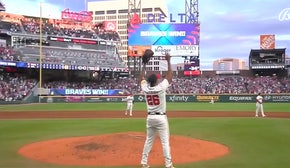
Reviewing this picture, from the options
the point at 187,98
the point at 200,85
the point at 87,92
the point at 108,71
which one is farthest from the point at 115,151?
the point at 108,71

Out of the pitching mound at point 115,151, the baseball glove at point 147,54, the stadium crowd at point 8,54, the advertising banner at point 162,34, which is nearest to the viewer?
the baseball glove at point 147,54

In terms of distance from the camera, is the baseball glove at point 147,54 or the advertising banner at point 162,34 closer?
the baseball glove at point 147,54

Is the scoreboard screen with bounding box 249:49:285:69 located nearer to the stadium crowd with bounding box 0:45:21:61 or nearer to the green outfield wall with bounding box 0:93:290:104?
the green outfield wall with bounding box 0:93:290:104

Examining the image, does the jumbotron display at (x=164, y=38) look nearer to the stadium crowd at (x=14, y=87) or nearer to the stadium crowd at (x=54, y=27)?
the stadium crowd at (x=54, y=27)

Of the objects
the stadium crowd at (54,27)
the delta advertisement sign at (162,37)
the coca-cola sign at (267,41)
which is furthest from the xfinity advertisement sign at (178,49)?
the stadium crowd at (54,27)

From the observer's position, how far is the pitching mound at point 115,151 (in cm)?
1017

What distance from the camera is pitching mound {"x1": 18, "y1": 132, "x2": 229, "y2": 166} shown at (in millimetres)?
10172

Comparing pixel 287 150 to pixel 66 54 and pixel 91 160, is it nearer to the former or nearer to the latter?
pixel 91 160

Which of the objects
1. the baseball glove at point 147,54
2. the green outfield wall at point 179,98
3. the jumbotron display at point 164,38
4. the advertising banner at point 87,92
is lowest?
the green outfield wall at point 179,98

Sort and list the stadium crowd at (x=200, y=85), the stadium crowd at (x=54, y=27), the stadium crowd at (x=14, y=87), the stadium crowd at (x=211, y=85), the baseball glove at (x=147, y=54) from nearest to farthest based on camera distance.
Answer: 1. the baseball glove at (x=147, y=54)
2. the stadium crowd at (x=14, y=87)
3. the stadium crowd at (x=200, y=85)
4. the stadium crowd at (x=211, y=85)
5. the stadium crowd at (x=54, y=27)

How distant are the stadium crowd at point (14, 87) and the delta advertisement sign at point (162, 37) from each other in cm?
1720

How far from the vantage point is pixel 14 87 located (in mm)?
57312

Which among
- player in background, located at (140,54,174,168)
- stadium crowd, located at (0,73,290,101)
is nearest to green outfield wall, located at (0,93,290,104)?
stadium crowd, located at (0,73,290,101)

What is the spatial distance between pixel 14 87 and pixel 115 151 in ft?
163
